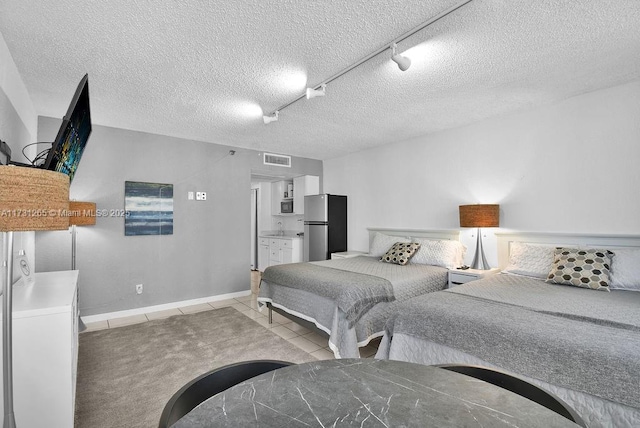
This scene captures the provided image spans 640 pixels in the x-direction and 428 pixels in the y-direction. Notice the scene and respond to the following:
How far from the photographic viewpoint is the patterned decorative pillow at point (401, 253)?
13.4 feet

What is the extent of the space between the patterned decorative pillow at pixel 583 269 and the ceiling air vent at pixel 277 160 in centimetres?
424

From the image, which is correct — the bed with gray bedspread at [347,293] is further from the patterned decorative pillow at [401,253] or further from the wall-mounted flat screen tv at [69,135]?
the wall-mounted flat screen tv at [69,135]

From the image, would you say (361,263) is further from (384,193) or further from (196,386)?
(196,386)

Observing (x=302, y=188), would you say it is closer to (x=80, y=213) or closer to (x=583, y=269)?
(x=80, y=213)

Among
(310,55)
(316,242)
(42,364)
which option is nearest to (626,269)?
(310,55)

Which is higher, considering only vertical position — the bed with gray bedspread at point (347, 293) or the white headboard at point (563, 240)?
the white headboard at point (563, 240)

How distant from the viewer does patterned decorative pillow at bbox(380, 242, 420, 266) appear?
161 inches

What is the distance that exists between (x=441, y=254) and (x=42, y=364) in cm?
379

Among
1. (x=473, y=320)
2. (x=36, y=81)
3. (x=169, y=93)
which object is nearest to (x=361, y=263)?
(x=473, y=320)

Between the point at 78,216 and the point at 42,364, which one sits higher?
the point at 78,216

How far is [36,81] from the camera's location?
279 cm

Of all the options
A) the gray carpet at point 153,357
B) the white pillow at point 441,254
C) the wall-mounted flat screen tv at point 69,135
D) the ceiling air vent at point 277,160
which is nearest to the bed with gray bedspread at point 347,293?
the white pillow at point 441,254

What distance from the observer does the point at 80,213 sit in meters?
3.35

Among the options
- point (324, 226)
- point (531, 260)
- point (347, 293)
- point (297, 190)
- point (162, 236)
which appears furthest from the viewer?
point (297, 190)
